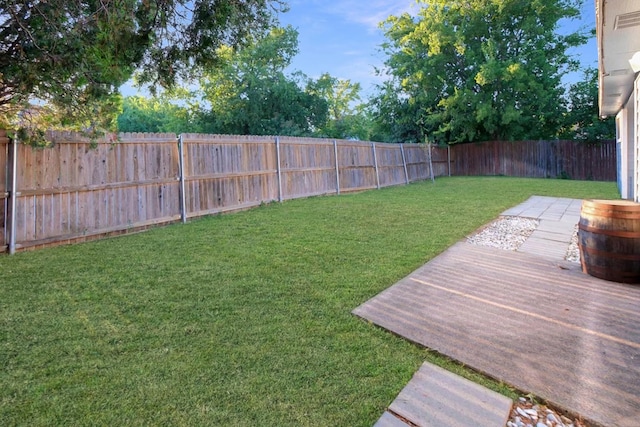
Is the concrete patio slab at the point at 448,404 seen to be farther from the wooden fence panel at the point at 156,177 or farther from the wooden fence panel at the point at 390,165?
the wooden fence panel at the point at 390,165

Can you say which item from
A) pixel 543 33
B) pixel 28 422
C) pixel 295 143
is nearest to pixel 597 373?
pixel 28 422

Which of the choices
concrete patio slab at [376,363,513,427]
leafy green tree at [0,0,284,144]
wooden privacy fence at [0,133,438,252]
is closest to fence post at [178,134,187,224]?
wooden privacy fence at [0,133,438,252]

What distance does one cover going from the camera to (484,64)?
14.4 m

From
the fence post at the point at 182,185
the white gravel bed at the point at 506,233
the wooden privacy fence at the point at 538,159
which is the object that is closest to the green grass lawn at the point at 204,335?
the white gravel bed at the point at 506,233

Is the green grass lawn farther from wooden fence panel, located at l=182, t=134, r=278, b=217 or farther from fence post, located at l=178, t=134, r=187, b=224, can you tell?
wooden fence panel, located at l=182, t=134, r=278, b=217

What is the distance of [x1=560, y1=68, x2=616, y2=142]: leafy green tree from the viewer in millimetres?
14047

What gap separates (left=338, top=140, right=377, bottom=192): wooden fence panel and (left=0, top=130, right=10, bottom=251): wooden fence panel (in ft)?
23.2

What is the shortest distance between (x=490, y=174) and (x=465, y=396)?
16.5 meters

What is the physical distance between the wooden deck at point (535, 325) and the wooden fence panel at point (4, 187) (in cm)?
403

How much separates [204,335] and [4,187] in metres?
3.41

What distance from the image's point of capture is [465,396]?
1.65m

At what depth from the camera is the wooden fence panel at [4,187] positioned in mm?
3824

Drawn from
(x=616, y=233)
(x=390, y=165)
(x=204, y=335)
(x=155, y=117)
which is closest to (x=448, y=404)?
(x=204, y=335)

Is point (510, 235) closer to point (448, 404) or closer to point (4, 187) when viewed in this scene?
point (448, 404)
